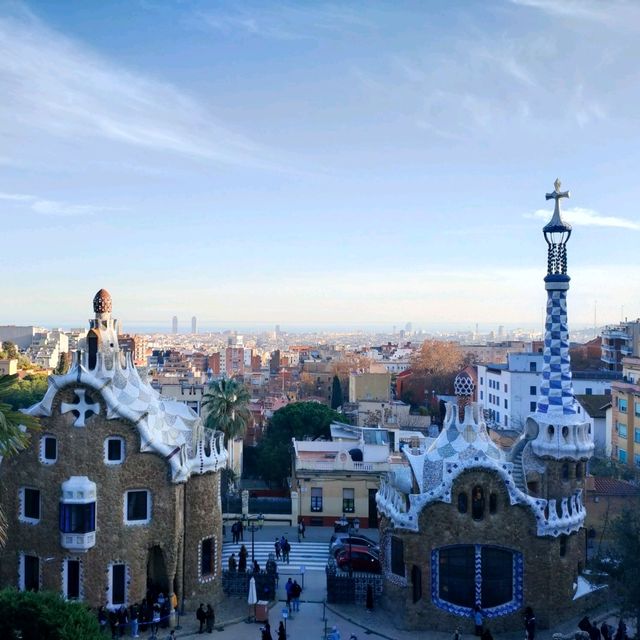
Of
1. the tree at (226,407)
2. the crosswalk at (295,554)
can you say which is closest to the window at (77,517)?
the crosswalk at (295,554)

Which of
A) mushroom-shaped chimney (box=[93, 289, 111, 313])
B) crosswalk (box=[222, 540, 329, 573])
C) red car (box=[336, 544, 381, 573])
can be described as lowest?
crosswalk (box=[222, 540, 329, 573])

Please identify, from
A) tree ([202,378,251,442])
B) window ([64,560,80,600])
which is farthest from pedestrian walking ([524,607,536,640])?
tree ([202,378,251,442])

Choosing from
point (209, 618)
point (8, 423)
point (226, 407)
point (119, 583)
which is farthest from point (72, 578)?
point (226, 407)

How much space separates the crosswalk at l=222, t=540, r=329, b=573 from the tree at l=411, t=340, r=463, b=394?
57.7 m

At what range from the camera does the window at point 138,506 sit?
2509cm

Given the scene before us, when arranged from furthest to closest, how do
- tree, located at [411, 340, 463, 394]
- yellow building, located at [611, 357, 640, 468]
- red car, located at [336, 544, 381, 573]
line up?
tree, located at [411, 340, 463, 394], yellow building, located at [611, 357, 640, 468], red car, located at [336, 544, 381, 573]

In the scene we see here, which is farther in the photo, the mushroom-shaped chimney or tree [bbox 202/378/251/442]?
tree [bbox 202/378/251/442]

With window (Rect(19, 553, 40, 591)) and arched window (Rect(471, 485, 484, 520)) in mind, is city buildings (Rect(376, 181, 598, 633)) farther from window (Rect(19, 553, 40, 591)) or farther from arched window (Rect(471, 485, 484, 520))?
window (Rect(19, 553, 40, 591))

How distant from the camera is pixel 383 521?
88.1ft

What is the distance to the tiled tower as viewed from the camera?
26.0 meters

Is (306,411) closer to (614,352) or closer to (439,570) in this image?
(439,570)

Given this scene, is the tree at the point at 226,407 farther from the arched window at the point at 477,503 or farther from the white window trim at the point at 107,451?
the arched window at the point at 477,503

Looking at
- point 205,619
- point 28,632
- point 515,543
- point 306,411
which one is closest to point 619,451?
point 306,411

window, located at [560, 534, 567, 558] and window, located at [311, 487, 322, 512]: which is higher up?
window, located at [560, 534, 567, 558]
